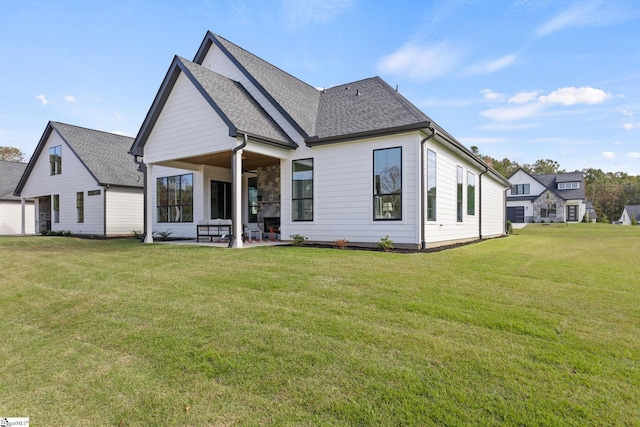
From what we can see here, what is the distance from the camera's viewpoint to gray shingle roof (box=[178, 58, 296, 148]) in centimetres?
995

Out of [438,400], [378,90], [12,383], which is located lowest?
[12,383]

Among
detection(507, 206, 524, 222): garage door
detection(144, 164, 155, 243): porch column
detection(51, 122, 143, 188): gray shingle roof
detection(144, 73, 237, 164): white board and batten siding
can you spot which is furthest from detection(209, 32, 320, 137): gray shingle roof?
detection(507, 206, 524, 222): garage door

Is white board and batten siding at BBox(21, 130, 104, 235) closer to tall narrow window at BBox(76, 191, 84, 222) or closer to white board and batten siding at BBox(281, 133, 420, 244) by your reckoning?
tall narrow window at BBox(76, 191, 84, 222)

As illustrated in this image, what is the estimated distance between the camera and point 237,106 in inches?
426

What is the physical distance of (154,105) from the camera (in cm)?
1124

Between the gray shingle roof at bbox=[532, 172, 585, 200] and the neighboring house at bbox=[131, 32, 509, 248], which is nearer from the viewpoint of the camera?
the neighboring house at bbox=[131, 32, 509, 248]

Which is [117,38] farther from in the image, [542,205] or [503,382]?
[542,205]

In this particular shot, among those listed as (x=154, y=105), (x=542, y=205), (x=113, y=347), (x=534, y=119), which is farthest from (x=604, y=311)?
(x=542, y=205)

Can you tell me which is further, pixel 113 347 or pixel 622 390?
pixel 113 347

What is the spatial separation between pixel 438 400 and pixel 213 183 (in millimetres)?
13792

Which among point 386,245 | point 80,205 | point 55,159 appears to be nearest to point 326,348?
point 386,245

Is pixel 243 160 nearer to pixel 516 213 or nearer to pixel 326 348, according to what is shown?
pixel 326 348

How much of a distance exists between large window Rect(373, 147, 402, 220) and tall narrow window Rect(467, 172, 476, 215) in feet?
18.3

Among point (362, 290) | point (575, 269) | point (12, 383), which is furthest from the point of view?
point (575, 269)
